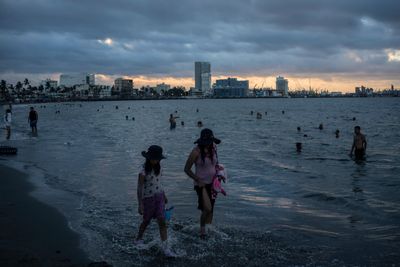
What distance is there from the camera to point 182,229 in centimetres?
844

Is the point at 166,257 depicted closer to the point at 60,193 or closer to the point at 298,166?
the point at 60,193

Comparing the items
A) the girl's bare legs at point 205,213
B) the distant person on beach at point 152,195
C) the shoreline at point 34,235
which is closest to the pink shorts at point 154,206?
the distant person on beach at point 152,195

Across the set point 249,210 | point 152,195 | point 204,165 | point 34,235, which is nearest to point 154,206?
point 152,195

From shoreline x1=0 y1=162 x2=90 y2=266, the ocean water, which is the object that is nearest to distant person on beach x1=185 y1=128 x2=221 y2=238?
the ocean water

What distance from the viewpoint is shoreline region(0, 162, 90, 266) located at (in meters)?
6.38

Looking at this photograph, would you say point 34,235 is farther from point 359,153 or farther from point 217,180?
point 359,153

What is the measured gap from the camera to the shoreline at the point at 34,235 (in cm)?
638

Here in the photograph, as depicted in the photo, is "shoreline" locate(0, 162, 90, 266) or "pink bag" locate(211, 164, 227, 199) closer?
"shoreline" locate(0, 162, 90, 266)

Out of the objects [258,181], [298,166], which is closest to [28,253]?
[258,181]

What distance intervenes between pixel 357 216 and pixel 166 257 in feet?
16.4

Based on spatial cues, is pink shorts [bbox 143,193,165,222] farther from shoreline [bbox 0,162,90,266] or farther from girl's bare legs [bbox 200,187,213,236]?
shoreline [bbox 0,162,90,266]

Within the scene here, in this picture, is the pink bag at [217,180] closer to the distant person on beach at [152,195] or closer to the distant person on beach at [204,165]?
the distant person on beach at [204,165]

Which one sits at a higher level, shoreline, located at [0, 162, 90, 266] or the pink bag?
the pink bag

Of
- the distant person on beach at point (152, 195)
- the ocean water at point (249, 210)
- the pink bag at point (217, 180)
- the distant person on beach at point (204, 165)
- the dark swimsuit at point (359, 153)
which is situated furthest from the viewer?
the dark swimsuit at point (359, 153)
